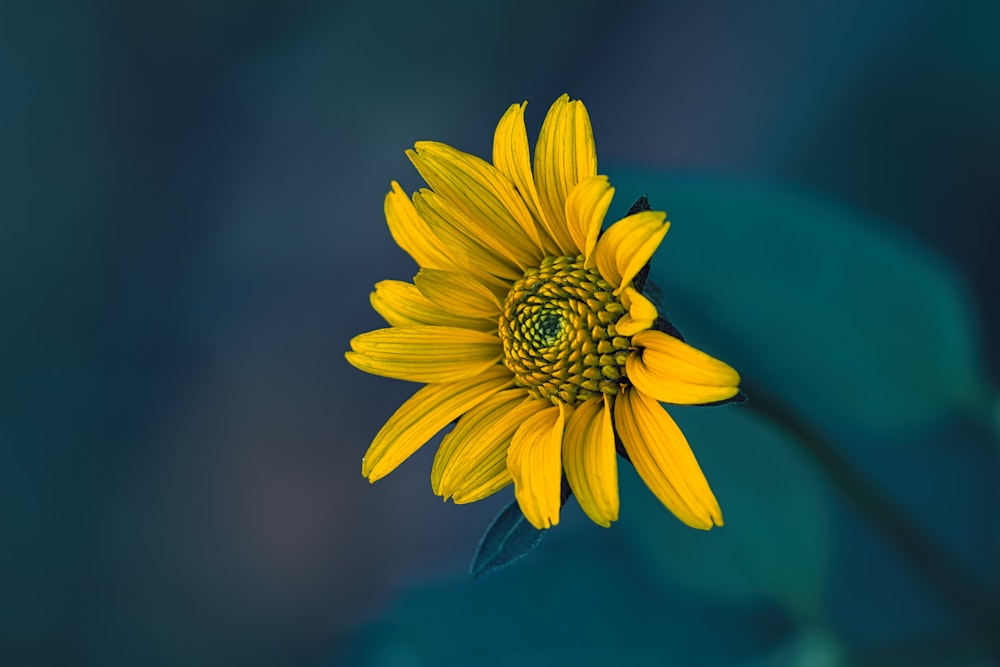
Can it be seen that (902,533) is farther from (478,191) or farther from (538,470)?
(478,191)

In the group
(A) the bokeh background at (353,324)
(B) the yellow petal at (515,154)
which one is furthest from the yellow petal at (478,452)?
(A) the bokeh background at (353,324)

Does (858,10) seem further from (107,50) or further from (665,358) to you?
(107,50)

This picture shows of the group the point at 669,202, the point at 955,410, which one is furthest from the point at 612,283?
the point at 955,410

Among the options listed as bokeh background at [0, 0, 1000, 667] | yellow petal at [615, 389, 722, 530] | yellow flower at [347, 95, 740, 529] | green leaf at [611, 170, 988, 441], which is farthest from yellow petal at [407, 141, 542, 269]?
bokeh background at [0, 0, 1000, 667]

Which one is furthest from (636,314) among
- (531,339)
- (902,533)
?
(902,533)

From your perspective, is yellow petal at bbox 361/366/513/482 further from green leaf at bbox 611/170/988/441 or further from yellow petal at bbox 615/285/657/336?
green leaf at bbox 611/170/988/441
